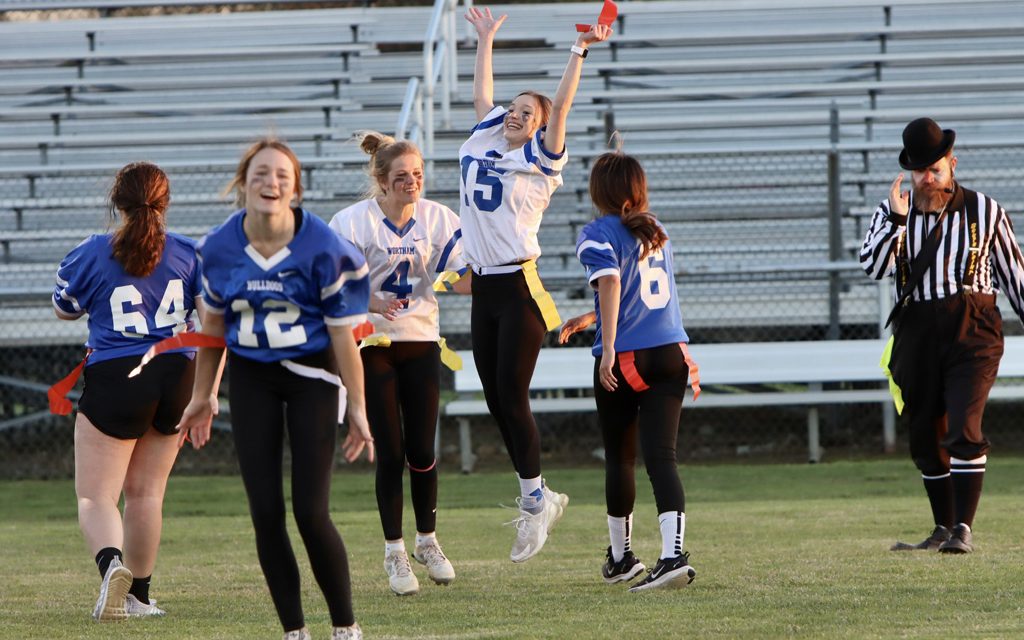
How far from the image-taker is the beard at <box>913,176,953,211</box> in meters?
6.14

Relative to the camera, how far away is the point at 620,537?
5.55 m

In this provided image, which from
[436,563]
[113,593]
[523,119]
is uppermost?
[523,119]

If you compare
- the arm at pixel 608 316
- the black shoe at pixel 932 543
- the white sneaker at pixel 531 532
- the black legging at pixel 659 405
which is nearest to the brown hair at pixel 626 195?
the arm at pixel 608 316

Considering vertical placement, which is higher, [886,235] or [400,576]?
[886,235]

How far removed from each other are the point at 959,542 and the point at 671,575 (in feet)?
5.30

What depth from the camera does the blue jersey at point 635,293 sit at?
5.27 m

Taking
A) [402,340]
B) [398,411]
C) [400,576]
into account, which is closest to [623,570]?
[400,576]

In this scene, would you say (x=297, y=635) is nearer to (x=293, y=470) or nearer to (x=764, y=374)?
(x=293, y=470)

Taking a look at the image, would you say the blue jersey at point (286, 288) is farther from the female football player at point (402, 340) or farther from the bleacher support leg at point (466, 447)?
the bleacher support leg at point (466, 447)

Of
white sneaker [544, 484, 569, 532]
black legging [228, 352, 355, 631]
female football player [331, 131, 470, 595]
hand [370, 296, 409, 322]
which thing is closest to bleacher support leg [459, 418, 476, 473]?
white sneaker [544, 484, 569, 532]

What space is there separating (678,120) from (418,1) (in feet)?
33.8

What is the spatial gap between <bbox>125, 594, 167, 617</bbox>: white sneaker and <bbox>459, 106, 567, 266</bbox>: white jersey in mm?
1870

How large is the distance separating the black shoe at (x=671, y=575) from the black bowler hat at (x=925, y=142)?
218 centimetres

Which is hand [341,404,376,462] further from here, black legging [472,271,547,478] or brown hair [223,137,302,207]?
black legging [472,271,547,478]
